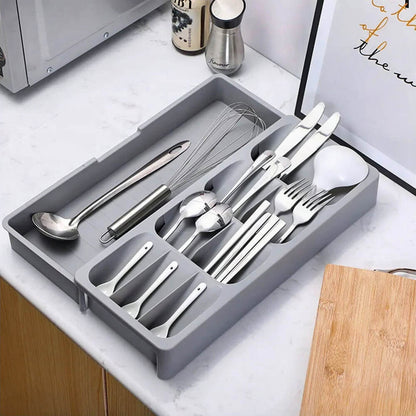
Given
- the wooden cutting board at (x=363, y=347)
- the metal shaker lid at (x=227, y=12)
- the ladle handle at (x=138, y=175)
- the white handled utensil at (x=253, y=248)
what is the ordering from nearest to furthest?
the wooden cutting board at (x=363, y=347) → the white handled utensil at (x=253, y=248) → the ladle handle at (x=138, y=175) → the metal shaker lid at (x=227, y=12)

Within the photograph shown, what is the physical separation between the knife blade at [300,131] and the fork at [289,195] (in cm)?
6

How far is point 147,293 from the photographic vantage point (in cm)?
120

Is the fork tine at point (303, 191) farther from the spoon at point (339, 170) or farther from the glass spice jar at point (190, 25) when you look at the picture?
the glass spice jar at point (190, 25)

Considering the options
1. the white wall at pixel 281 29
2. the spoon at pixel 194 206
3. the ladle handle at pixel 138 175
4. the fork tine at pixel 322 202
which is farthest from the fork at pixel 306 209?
the white wall at pixel 281 29

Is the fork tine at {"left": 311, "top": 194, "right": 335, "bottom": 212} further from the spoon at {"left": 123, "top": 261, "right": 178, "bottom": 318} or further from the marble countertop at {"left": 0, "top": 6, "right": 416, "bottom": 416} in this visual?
the spoon at {"left": 123, "top": 261, "right": 178, "bottom": 318}

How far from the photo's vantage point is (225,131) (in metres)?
1.45

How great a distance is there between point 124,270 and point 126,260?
0.02m

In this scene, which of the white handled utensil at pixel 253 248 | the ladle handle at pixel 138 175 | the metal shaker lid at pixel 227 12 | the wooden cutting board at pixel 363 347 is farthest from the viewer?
the metal shaker lid at pixel 227 12

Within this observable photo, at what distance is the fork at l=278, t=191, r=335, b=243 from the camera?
127cm

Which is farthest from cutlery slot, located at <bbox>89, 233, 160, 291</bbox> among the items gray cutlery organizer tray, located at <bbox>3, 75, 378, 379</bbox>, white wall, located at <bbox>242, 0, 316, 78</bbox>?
white wall, located at <bbox>242, 0, 316, 78</bbox>

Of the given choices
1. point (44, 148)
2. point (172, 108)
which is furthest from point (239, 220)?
point (44, 148)

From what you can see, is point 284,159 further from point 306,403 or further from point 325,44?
point 306,403

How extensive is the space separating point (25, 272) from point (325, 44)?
0.56m

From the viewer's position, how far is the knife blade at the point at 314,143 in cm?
134
